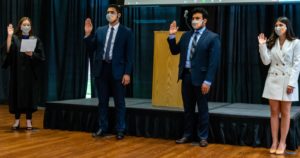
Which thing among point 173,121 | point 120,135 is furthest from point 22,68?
point 173,121

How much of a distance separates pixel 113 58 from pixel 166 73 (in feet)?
2.15

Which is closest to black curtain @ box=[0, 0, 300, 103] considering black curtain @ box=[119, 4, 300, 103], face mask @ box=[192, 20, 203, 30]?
black curtain @ box=[119, 4, 300, 103]

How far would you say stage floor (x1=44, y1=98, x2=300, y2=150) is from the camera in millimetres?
4426

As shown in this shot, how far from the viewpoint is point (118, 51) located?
4.62 metres

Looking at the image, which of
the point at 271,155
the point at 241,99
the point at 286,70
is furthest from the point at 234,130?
the point at 241,99

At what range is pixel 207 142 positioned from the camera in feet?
14.9

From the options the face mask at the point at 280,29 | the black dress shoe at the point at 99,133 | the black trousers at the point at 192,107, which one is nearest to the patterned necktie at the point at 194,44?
the black trousers at the point at 192,107

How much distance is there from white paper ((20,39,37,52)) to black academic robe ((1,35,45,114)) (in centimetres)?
9

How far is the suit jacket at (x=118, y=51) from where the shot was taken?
4.61 meters

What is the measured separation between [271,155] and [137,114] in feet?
5.23

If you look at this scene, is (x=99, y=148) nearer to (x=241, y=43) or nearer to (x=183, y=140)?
(x=183, y=140)

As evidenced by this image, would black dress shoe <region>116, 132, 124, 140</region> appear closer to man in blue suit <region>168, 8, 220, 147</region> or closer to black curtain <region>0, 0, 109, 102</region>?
man in blue suit <region>168, 8, 220, 147</region>

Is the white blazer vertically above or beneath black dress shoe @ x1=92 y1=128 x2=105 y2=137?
above

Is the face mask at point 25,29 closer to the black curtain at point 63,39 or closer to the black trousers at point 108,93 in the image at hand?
the black trousers at point 108,93
